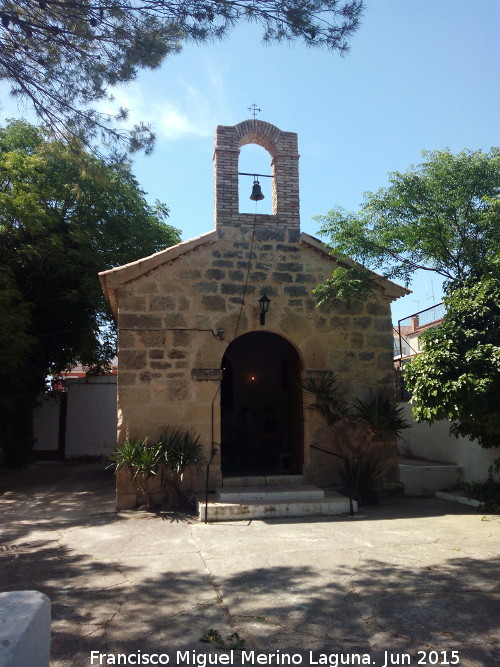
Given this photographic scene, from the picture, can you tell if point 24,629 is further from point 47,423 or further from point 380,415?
point 47,423

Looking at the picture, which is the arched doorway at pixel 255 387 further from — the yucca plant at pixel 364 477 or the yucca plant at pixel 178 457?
the yucca plant at pixel 178 457

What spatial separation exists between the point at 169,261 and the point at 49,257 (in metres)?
5.54

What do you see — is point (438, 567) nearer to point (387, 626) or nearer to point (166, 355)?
point (387, 626)

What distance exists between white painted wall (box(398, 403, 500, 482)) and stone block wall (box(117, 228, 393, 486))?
2.06 m

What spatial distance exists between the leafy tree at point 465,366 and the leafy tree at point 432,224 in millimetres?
590

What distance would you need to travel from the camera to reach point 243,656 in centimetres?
331

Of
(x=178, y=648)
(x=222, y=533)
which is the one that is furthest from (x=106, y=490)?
(x=178, y=648)

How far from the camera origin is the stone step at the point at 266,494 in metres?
7.95

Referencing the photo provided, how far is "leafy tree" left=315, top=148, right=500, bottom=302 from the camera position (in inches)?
305

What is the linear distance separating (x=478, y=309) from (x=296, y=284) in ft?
10.0

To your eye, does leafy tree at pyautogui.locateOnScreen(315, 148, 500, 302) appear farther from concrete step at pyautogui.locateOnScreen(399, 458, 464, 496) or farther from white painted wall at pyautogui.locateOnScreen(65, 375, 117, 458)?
white painted wall at pyautogui.locateOnScreen(65, 375, 117, 458)

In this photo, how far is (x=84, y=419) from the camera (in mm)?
17141

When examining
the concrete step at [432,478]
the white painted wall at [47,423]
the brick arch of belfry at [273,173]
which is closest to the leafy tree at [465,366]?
the concrete step at [432,478]

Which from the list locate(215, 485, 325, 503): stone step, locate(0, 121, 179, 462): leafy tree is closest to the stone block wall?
locate(215, 485, 325, 503): stone step
